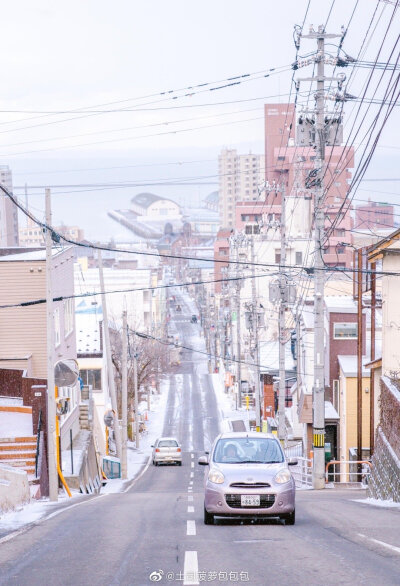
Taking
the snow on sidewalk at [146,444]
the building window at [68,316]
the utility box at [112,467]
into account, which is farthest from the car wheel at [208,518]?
the utility box at [112,467]

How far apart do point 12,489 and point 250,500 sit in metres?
7.60

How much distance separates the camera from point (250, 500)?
544 inches

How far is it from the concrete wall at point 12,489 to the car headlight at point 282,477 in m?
6.66

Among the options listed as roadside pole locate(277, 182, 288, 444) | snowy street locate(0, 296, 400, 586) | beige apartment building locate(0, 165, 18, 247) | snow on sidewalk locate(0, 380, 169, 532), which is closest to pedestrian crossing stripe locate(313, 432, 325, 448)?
snowy street locate(0, 296, 400, 586)

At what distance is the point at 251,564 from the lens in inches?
384

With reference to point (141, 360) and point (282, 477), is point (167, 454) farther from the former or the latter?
point (282, 477)

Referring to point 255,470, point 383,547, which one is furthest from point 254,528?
point 383,547

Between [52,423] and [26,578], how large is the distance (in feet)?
45.9

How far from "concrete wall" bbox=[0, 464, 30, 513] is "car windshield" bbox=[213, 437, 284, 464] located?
543cm

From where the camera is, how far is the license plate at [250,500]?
1381 centimetres

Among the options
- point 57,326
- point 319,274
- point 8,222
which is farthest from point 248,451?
point 8,222

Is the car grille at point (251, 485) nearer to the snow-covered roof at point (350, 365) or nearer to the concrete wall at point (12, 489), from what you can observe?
the concrete wall at point (12, 489)

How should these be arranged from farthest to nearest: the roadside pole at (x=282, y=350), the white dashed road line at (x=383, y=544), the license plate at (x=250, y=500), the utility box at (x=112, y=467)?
the utility box at (x=112, y=467) → the roadside pole at (x=282, y=350) → the license plate at (x=250, y=500) → the white dashed road line at (x=383, y=544)

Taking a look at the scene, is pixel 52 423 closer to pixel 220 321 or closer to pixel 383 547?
pixel 383 547
